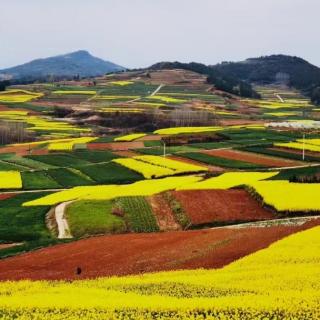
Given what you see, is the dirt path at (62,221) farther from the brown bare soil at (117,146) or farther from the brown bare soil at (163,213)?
the brown bare soil at (117,146)

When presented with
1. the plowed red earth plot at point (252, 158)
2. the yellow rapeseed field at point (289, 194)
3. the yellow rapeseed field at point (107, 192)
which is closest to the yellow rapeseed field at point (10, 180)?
the yellow rapeseed field at point (107, 192)

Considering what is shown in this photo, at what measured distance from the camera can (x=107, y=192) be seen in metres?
62.6

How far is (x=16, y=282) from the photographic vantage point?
94.5 ft

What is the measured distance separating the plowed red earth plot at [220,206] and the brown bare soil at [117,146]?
43878 millimetres

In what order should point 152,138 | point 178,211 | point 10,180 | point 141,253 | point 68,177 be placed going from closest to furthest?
point 141,253
point 178,211
point 10,180
point 68,177
point 152,138

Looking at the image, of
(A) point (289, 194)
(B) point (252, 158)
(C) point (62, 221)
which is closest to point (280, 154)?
(B) point (252, 158)

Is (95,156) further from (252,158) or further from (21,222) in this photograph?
(21,222)

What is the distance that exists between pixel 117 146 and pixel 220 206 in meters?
52.2

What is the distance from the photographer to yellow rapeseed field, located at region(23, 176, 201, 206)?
198 ft

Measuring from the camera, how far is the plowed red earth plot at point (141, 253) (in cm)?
3309

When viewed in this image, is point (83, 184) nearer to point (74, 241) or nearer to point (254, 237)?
point (74, 241)

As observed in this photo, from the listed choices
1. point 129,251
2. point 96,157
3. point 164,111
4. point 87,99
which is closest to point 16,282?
point 129,251

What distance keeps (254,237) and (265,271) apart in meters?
10.3

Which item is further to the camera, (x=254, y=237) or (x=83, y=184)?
(x=83, y=184)
